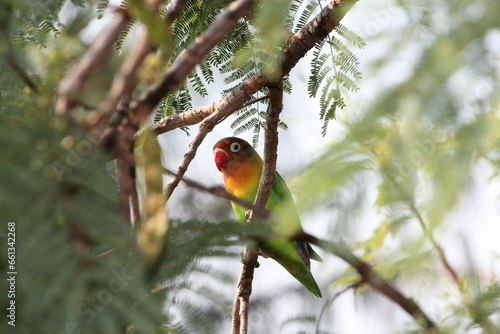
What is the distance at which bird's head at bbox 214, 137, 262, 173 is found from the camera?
2911mm

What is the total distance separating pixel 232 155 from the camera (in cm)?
294

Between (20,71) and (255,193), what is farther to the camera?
(255,193)

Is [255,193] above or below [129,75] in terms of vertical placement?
above

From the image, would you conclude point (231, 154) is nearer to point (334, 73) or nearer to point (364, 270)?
point (334, 73)

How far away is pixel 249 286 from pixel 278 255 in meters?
0.59

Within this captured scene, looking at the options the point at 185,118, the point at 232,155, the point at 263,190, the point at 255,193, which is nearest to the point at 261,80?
the point at 185,118

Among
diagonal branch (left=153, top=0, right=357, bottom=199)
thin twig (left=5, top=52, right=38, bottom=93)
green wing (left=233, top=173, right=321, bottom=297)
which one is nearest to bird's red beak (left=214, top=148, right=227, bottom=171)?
green wing (left=233, top=173, right=321, bottom=297)

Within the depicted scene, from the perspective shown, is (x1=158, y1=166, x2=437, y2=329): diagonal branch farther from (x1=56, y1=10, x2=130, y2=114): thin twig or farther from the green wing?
the green wing

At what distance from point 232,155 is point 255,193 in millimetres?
267

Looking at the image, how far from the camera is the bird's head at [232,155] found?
9.55ft

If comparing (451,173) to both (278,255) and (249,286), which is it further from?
(278,255)

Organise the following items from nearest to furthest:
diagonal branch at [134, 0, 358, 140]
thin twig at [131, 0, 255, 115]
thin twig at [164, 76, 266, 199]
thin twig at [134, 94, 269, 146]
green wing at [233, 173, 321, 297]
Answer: thin twig at [131, 0, 255, 115] → diagonal branch at [134, 0, 358, 140] → thin twig at [164, 76, 266, 199] → thin twig at [134, 94, 269, 146] → green wing at [233, 173, 321, 297]

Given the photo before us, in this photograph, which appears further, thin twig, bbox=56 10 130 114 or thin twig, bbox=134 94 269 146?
thin twig, bbox=134 94 269 146

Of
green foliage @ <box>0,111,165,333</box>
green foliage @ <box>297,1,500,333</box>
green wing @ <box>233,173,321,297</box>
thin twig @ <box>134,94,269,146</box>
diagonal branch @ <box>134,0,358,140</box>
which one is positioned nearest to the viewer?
green foliage @ <box>297,1,500,333</box>
